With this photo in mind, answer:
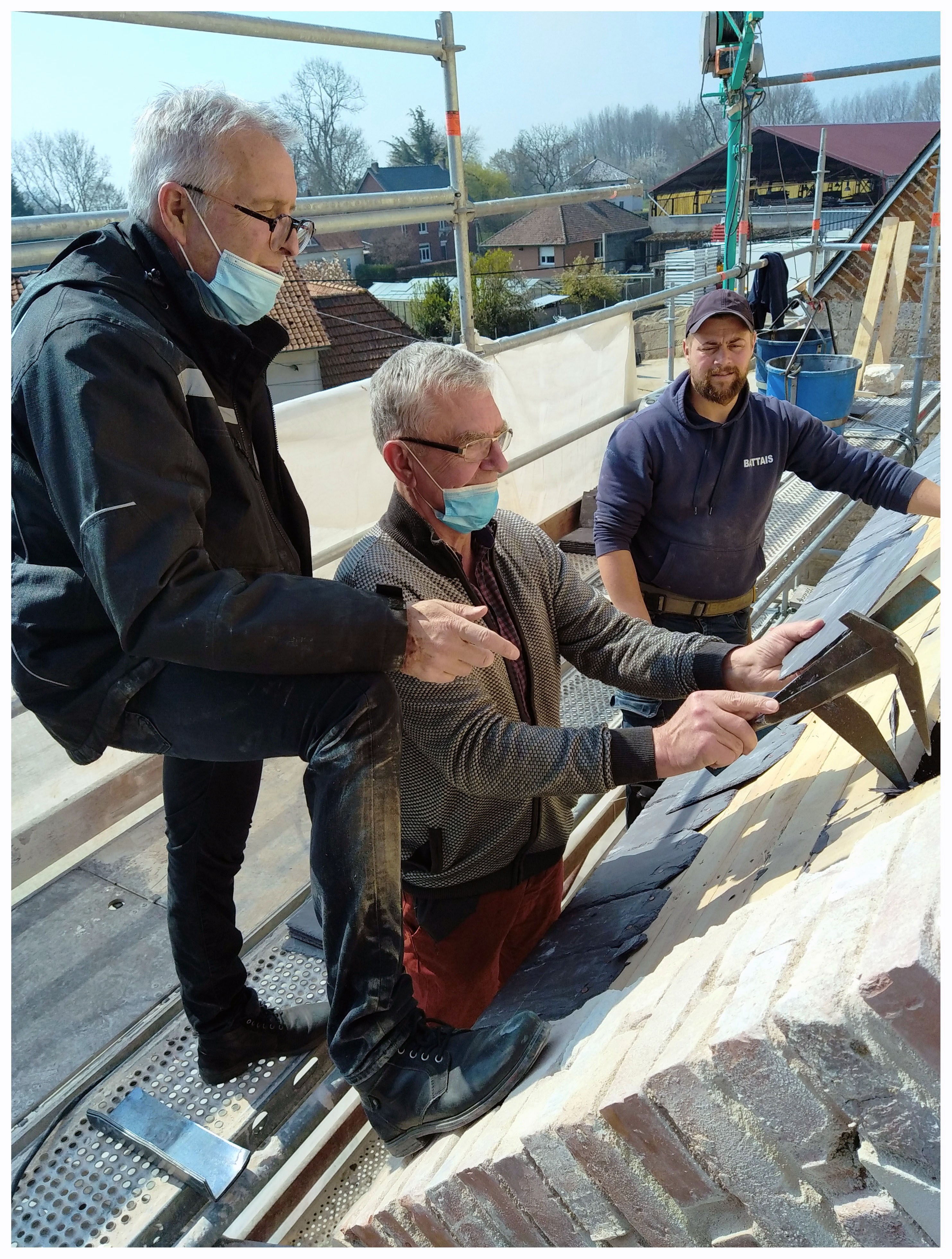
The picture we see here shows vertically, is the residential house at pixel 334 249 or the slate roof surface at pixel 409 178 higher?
the slate roof surface at pixel 409 178

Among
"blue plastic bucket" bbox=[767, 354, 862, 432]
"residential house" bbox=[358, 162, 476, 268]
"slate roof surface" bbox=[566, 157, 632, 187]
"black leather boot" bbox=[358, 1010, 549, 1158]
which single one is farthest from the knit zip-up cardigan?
"residential house" bbox=[358, 162, 476, 268]

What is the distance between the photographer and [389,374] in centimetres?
209

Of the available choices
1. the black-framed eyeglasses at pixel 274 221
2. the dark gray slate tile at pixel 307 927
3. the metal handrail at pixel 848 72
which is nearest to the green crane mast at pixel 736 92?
the metal handrail at pixel 848 72

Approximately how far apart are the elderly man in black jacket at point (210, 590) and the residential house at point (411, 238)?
19340mm

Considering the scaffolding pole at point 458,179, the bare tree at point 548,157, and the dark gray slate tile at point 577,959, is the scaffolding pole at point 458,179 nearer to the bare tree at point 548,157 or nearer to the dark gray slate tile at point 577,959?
the dark gray slate tile at point 577,959

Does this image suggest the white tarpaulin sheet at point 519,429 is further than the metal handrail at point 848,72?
No

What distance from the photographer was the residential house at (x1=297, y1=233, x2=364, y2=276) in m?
2.99

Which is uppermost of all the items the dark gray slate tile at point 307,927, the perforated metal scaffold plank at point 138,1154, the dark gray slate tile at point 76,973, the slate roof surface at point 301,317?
the slate roof surface at point 301,317

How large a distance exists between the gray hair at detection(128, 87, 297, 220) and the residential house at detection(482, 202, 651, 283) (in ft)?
104

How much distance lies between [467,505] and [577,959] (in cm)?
110

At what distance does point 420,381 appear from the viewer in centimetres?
204

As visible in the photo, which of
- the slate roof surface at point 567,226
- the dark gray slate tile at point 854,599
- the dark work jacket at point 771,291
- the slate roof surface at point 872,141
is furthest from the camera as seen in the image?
the slate roof surface at point 567,226

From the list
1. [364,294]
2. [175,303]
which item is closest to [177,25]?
[175,303]

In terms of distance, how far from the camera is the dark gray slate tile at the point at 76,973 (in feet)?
12.1
